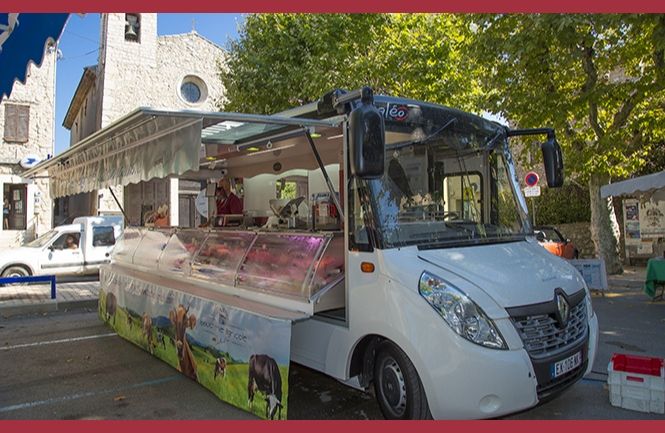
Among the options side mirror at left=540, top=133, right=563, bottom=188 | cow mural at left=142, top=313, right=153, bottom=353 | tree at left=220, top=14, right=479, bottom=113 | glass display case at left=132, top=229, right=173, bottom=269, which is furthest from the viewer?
tree at left=220, top=14, right=479, bottom=113

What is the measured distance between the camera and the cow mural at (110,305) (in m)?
7.71

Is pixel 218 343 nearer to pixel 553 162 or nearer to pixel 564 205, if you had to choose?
pixel 553 162

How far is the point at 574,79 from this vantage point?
12.6 meters

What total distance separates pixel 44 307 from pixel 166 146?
21.4 ft

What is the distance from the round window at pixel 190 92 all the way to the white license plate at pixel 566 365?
2394 centimetres

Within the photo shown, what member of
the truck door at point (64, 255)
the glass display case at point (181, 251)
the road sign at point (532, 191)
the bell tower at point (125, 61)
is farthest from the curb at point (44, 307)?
the bell tower at point (125, 61)

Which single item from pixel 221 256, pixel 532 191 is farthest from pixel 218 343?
pixel 532 191

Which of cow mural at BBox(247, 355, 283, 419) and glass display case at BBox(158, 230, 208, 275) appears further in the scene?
glass display case at BBox(158, 230, 208, 275)

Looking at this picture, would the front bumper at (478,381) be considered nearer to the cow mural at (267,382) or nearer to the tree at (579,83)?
the cow mural at (267,382)

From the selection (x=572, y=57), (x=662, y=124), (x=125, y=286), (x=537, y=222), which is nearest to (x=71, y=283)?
(x=125, y=286)

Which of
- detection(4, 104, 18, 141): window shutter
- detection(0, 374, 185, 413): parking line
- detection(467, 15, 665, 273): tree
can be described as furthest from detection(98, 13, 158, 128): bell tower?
detection(0, 374, 185, 413): parking line

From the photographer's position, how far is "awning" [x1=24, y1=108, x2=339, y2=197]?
467 centimetres

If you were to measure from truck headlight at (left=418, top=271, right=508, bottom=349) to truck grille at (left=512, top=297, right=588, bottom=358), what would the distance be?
8.6 inches

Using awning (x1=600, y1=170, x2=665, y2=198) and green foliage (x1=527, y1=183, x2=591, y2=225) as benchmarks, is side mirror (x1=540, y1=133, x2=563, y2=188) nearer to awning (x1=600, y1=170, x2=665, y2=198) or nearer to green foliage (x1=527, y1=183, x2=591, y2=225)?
awning (x1=600, y1=170, x2=665, y2=198)
